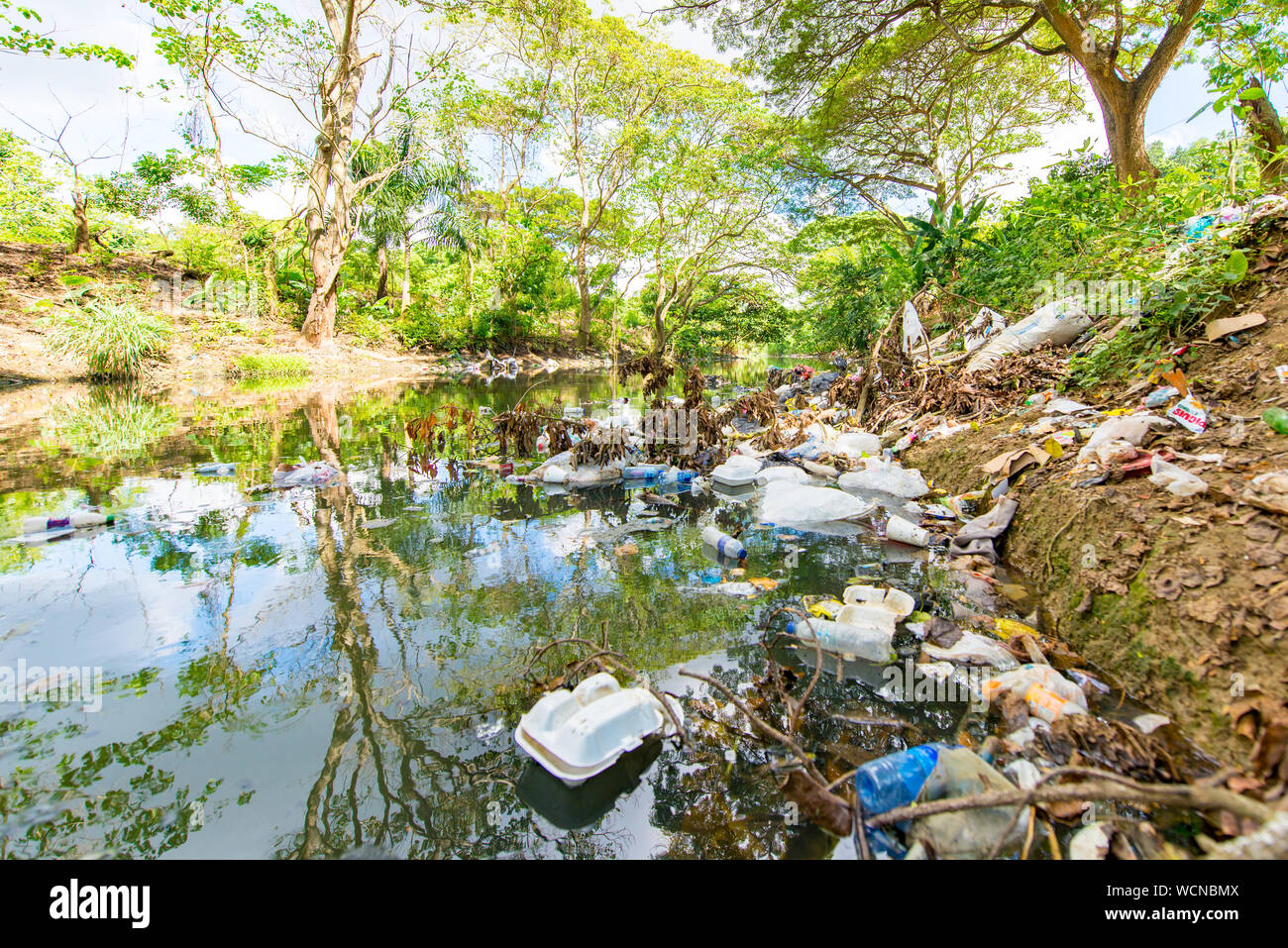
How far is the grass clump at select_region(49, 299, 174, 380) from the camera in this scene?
8625mm

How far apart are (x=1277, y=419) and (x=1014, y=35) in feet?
27.0

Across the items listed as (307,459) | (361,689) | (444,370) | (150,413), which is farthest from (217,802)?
(444,370)

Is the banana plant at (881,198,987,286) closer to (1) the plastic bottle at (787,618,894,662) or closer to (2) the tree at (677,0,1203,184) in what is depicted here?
(2) the tree at (677,0,1203,184)

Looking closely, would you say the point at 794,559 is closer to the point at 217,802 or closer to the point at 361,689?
the point at 361,689

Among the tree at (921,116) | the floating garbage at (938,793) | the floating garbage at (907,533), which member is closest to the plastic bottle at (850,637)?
the floating garbage at (938,793)

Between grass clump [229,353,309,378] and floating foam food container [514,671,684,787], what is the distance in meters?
12.8

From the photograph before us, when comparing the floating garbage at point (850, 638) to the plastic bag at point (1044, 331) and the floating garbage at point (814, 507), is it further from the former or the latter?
the plastic bag at point (1044, 331)

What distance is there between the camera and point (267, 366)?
1118 cm

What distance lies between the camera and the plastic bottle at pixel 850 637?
1618 mm

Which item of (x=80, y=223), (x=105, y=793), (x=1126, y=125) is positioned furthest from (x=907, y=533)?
(x=80, y=223)

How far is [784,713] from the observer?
138cm

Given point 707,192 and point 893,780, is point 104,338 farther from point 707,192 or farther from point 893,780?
point 707,192

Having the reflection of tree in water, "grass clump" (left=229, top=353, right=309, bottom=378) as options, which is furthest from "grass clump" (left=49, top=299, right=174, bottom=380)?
the reflection of tree in water

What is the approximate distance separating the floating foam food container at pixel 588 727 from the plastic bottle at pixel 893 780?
1.48 ft
